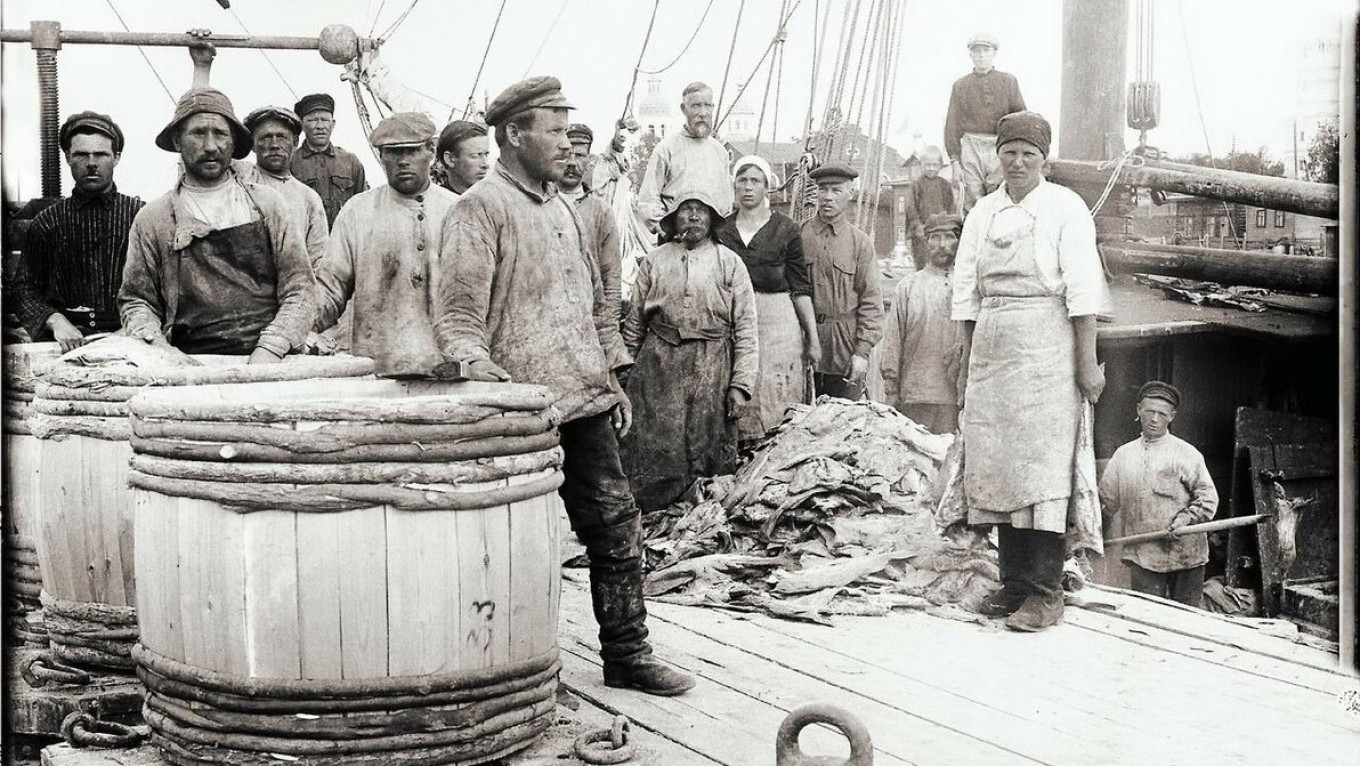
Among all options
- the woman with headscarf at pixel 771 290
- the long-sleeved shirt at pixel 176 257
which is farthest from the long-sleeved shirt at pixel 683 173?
the long-sleeved shirt at pixel 176 257

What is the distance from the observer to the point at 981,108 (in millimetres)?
9742

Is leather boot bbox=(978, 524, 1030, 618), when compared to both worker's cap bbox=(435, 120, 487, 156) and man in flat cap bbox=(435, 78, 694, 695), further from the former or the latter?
Result: worker's cap bbox=(435, 120, 487, 156)

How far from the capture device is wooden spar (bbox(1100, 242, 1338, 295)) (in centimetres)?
929

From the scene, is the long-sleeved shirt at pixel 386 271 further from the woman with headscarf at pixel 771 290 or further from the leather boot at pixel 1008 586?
the leather boot at pixel 1008 586

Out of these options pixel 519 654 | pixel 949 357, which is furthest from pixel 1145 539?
pixel 519 654

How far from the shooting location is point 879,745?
3674mm

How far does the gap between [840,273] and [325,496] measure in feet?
18.6

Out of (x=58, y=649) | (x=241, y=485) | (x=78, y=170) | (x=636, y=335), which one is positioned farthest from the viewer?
(x=636, y=335)

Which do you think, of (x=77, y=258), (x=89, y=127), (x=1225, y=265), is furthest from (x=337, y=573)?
(x=1225, y=265)

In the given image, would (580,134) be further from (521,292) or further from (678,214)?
(521,292)

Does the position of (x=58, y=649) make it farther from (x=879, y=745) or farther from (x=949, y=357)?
(x=949, y=357)

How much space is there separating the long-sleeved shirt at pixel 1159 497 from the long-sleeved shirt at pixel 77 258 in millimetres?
5558

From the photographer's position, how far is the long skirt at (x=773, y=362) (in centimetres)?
811

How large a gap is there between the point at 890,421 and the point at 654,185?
2.06 m
